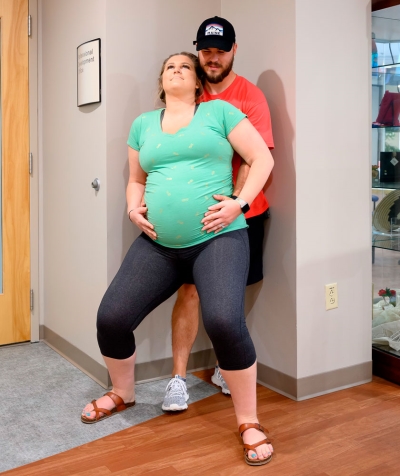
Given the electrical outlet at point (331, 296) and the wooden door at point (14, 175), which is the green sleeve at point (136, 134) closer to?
the electrical outlet at point (331, 296)

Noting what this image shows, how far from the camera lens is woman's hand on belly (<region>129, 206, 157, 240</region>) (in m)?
2.28

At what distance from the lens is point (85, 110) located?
9.33 ft

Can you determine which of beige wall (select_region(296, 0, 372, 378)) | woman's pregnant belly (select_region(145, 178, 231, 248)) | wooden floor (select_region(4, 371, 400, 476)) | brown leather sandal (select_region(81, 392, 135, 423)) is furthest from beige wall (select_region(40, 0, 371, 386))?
woman's pregnant belly (select_region(145, 178, 231, 248))

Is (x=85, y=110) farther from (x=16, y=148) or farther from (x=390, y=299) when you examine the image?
(x=390, y=299)

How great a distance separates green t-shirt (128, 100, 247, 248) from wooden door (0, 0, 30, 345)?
1.27m

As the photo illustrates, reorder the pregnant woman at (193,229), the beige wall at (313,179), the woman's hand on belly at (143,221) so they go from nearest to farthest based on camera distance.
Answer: the pregnant woman at (193,229), the woman's hand on belly at (143,221), the beige wall at (313,179)

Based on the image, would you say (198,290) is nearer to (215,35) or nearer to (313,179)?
(313,179)

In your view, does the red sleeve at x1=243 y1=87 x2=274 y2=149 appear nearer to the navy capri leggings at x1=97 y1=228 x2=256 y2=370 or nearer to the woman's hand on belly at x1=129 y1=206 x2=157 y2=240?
Answer: the navy capri leggings at x1=97 y1=228 x2=256 y2=370

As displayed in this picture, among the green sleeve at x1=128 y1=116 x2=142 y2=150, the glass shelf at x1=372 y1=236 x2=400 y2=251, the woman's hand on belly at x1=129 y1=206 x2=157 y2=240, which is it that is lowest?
the glass shelf at x1=372 y1=236 x2=400 y2=251

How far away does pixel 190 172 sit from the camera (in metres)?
2.20

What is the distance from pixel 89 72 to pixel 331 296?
1.45 meters

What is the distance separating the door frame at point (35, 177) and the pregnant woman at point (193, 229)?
1161mm

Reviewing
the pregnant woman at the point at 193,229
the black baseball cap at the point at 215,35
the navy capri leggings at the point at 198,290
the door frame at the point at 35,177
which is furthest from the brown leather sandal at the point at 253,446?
the door frame at the point at 35,177

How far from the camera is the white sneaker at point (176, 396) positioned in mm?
2422
